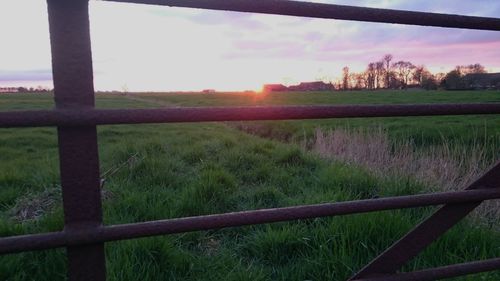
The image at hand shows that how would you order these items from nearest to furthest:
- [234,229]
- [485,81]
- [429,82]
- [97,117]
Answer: [97,117] < [234,229] < [485,81] < [429,82]

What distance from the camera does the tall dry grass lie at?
5.01 metres

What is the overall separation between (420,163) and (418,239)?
5.10 m

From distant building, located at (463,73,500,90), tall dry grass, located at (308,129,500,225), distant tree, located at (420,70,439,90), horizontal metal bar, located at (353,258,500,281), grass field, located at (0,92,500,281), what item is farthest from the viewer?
distant tree, located at (420,70,439,90)

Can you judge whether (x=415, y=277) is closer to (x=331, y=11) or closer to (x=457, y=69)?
(x=331, y=11)

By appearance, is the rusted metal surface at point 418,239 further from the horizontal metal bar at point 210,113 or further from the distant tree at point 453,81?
the distant tree at point 453,81

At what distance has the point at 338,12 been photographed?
1.23 m

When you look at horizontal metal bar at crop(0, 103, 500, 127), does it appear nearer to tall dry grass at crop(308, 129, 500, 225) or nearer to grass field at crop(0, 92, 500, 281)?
grass field at crop(0, 92, 500, 281)

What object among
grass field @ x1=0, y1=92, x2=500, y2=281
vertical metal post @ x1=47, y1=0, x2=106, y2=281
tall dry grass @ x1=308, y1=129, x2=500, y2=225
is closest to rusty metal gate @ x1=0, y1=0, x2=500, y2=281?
vertical metal post @ x1=47, y1=0, x2=106, y2=281

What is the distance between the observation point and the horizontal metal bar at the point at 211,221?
1085mm

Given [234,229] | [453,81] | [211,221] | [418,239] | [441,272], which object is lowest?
[234,229]

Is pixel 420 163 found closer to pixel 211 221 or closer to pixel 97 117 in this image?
pixel 211 221

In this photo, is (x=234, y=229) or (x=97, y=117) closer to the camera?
(x=97, y=117)

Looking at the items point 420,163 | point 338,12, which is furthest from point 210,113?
point 420,163

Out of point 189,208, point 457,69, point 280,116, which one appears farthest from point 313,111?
point 457,69
